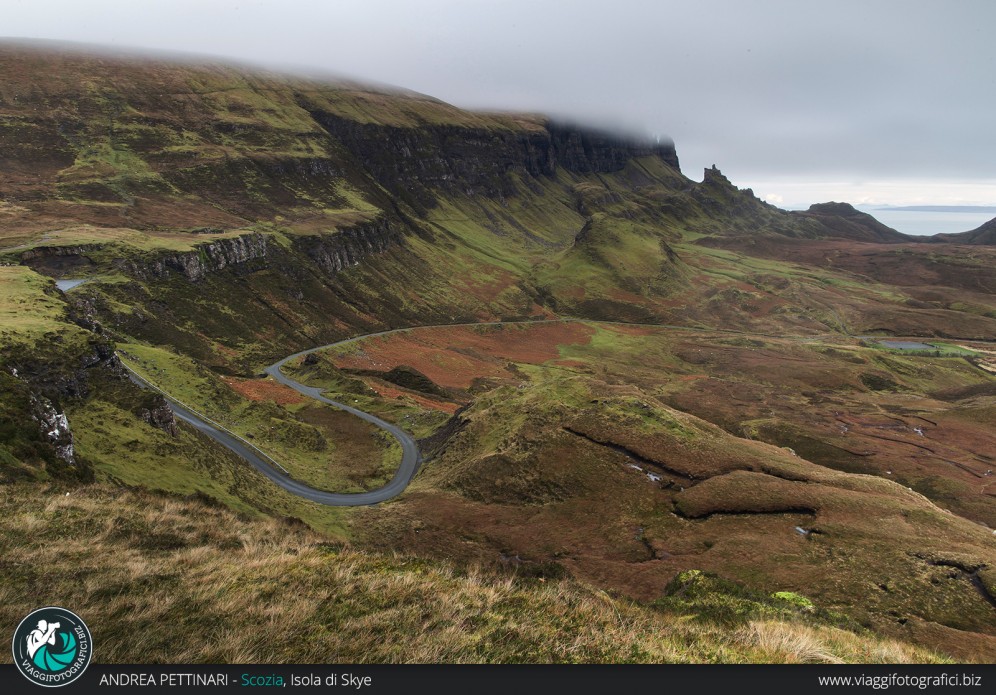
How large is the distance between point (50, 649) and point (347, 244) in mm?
160741

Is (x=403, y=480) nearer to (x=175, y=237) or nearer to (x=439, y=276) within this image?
(x=175, y=237)

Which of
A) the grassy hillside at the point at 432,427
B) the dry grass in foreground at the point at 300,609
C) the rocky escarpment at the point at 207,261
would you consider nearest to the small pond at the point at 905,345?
the grassy hillside at the point at 432,427

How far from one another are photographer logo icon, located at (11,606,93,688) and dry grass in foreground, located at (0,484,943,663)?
1104 mm

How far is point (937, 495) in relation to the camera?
60938 millimetres

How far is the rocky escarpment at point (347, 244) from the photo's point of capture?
143375 mm

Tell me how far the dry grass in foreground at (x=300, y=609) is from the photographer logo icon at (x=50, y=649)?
1.10m

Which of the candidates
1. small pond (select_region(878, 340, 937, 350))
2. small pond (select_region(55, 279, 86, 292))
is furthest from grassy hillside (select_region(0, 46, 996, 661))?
small pond (select_region(878, 340, 937, 350))

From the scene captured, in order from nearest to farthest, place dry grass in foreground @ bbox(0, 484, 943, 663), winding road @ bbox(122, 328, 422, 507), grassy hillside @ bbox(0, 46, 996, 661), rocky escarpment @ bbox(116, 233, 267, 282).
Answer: dry grass in foreground @ bbox(0, 484, 943, 663) < grassy hillside @ bbox(0, 46, 996, 661) < winding road @ bbox(122, 328, 422, 507) < rocky escarpment @ bbox(116, 233, 267, 282)

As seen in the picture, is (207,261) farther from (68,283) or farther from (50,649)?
(50,649)

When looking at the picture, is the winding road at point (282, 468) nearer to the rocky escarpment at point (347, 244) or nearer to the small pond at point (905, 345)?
the rocky escarpment at point (347, 244)

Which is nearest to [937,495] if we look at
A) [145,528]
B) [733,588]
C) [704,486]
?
[704,486]

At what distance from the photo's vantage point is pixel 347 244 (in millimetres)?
157625

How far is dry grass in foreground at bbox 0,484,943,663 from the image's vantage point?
9.66 meters

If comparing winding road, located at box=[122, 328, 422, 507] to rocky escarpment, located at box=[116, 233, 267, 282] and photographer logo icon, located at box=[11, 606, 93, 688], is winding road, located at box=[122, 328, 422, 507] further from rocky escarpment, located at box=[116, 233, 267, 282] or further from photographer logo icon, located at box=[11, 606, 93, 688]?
rocky escarpment, located at box=[116, 233, 267, 282]
